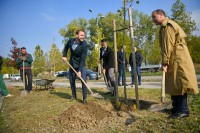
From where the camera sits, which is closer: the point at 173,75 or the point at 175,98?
the point at 173,75

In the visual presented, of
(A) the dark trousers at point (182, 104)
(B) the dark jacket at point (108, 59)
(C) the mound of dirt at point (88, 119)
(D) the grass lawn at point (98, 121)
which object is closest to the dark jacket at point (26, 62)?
(B) the dark jacket at point (108, 59)

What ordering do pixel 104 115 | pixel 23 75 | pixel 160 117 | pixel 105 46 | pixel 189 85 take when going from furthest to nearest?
pixel 23 75 → pixel 105 46 → pixel 104 115 → pixel 160 117 → pixel 189 85

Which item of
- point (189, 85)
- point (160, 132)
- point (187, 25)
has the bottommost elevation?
point (160, 132)

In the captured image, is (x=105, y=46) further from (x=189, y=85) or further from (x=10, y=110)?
(x=189, y=85)

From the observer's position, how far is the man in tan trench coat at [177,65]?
4.14m

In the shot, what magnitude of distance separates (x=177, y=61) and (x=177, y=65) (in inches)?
3.0

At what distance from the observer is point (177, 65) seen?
13.8 ft

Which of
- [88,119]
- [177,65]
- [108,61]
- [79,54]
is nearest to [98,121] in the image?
[88,119]

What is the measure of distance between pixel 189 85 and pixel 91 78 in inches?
756

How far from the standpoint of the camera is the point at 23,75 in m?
9.82

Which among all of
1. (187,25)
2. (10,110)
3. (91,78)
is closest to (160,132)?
(10,110)

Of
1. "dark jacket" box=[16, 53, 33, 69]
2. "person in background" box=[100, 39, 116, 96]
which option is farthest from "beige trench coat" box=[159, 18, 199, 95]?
"dark jacket" box=[16, 53, 33, 69]

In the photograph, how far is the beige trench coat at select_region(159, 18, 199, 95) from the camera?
4125mm

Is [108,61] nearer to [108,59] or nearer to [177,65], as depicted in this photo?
[108,59]
